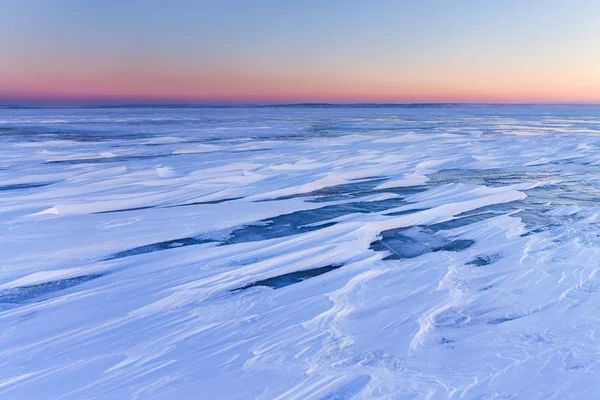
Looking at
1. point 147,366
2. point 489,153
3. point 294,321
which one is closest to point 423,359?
point 294,321

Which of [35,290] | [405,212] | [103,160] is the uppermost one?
[103,160]

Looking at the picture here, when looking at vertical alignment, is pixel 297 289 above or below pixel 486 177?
below

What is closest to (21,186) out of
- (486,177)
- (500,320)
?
(500,320)

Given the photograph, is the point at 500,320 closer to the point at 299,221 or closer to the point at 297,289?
the point at 297,289

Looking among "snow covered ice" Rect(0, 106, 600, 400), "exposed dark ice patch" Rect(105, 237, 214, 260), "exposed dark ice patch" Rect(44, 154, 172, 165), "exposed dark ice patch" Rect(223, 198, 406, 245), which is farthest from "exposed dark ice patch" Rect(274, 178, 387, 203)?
"exposed dark ice patch" Rect(44, 154, 172, 165)

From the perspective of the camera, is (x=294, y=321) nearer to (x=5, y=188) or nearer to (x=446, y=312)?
(x=446, y=312)

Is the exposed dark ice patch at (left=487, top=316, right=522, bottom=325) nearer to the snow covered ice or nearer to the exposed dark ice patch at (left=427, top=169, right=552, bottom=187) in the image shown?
the snow covered ice
